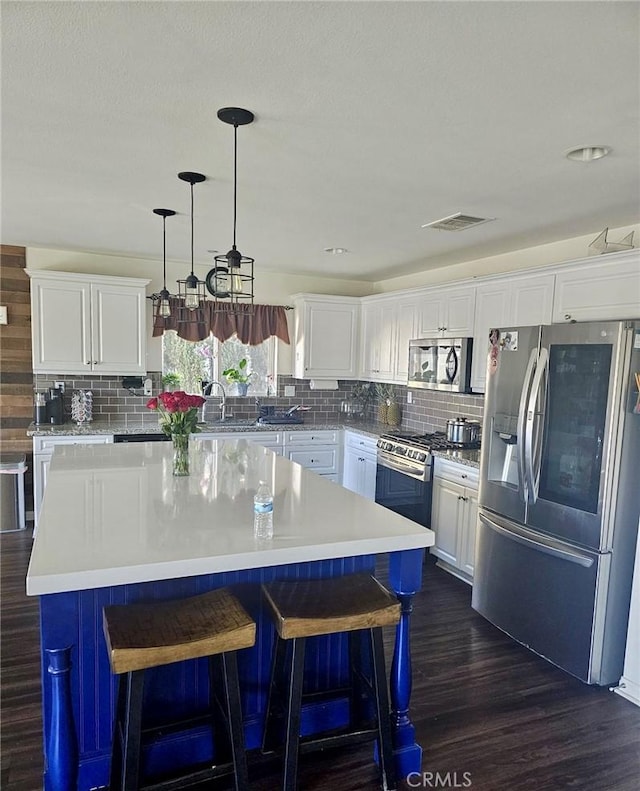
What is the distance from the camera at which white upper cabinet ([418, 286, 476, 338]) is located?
4.25 m

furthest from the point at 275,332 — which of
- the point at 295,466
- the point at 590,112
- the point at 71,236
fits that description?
the point at 590,112

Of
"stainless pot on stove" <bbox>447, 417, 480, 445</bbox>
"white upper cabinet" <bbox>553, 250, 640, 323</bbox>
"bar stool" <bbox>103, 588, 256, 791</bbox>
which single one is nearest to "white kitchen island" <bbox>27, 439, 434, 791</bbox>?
"bar stool" <bbox>103, 588, 256, 791</bbox>

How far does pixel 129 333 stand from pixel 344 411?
8.30ft

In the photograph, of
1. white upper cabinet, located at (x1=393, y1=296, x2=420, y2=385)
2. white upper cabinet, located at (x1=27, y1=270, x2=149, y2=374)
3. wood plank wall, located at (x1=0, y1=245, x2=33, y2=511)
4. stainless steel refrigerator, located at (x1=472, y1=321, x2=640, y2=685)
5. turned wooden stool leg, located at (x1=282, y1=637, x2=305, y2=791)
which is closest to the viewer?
turned wooden stool leg, located at (x1=282, y1=637, x2=305, y2=791)

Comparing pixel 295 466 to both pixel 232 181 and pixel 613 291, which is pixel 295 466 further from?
pixel 613 291

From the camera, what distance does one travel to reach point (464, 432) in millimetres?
4418

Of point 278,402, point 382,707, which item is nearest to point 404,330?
point 278,402

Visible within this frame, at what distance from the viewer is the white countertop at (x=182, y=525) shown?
164cm

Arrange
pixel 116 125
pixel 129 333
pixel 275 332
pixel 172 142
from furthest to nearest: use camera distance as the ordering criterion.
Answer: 1. pixel 275 332
2. pixel 129 333
3. pixel 172 142
4. pixel 116 125

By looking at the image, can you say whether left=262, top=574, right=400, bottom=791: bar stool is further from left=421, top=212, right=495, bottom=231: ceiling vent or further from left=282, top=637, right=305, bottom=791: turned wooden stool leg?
left=421, top=212, right=495, bottom=231: ceiling vent

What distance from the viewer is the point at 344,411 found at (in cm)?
622

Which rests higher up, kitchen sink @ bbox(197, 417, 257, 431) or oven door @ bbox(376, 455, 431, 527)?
kitchen sink @ bbox(197, 417, 257, 431)

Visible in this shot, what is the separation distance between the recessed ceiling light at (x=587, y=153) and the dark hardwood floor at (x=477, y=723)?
2525mm

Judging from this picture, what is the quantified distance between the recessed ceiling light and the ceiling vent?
3.33 feet
